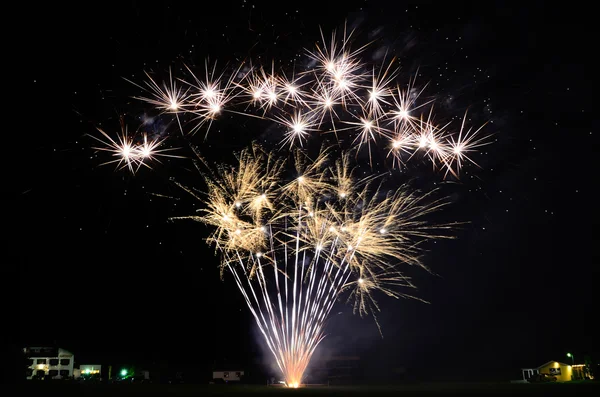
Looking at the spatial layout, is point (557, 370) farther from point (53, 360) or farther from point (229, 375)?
point (53, 360)

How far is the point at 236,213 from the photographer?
2091cm

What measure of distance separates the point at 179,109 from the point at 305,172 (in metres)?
6.39

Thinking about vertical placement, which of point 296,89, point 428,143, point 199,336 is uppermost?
point 296,89

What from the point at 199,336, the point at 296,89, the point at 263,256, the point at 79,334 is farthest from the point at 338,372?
the point at 296,89

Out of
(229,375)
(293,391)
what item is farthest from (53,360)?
(293,391)

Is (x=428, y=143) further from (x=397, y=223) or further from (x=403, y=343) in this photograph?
(x=403, y=343)

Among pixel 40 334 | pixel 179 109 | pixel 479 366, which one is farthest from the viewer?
pixel 479 366

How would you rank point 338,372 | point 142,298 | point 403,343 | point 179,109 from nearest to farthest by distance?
point 179,109
point 142,298
point 338,372
point 403,343

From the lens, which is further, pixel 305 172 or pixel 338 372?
pixel 338 372

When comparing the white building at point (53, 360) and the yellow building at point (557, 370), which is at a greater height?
the white building at point (53, 360)

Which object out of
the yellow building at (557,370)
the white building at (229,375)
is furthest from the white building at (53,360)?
the yellow building at (557,370)

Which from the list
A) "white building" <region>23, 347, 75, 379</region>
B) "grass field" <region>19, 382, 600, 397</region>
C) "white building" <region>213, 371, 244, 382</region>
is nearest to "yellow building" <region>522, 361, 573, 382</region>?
"grass field" <region>19, 382, 600, 397</region>

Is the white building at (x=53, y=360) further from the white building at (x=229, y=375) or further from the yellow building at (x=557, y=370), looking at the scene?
the yellow building at (x=557, y=370)

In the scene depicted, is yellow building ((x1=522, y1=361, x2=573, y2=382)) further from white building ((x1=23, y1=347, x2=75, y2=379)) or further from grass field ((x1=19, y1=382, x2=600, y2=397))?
white building ((x1=23, y1=347, x2=75, y2=379))
